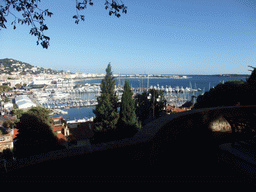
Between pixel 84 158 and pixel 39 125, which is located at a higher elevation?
pixel 84 158

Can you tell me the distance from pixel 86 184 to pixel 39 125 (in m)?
10.5

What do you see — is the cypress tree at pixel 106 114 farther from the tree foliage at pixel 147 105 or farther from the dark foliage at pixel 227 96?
the dark foliage at pixel 227 96

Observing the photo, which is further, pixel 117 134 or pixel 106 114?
pixel 106 114

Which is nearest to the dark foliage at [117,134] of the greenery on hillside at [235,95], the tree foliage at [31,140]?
the tree foliage at [31,140]

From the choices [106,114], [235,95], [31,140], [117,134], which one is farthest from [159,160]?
[106,114]

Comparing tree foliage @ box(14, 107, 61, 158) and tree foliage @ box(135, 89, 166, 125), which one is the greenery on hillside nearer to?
tree foliage @ box(135, 89, 166, 125)

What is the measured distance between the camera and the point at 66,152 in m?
Answer: 1.86

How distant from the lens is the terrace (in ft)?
5.53

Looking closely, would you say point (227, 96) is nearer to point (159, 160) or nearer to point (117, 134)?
point (159, 160)

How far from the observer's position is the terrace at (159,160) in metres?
1.69

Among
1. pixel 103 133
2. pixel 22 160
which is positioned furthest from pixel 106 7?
pixel 103 133

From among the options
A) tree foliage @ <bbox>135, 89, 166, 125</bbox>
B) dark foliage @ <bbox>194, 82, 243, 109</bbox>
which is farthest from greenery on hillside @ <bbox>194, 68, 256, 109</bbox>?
tree foliage @ <bbox>135, 89, 166, 125</bbox>

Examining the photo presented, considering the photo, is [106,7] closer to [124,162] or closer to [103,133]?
[124,162]

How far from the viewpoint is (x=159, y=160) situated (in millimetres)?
2334
